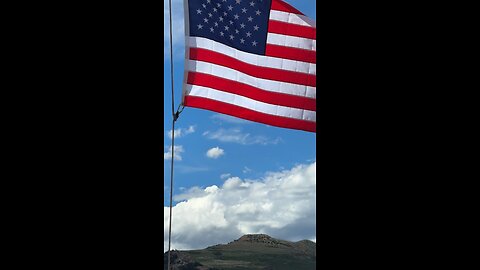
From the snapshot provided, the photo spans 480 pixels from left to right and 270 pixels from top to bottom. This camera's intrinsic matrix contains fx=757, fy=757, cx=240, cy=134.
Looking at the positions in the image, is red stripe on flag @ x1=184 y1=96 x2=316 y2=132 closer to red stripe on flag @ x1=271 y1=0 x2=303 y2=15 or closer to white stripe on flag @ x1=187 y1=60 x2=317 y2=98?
white stripe on flag @ x1=187 y1=60 x2=317 y2=98

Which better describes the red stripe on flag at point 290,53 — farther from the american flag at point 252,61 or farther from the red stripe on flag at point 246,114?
the red stripe on flag at point 246,114

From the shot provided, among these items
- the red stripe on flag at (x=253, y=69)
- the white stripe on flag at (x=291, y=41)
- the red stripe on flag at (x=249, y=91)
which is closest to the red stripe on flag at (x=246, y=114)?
the red stripe on flag at (x=249, y=91)

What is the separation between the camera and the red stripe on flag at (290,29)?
7.11 m

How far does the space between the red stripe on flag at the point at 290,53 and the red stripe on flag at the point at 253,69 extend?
0.14 meters

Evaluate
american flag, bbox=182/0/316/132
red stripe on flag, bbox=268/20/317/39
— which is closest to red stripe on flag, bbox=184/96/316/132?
american flag, bbox=182/0/316/132

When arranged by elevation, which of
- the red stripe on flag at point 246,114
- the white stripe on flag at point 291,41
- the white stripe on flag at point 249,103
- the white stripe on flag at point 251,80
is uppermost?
the white stripe on flag at point 291,41

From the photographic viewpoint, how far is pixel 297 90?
279 inches

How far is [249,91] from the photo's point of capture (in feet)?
22.6

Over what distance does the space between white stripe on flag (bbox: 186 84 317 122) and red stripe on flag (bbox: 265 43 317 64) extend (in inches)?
19.2

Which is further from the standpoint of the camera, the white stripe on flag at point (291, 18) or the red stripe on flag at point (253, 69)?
the white stripe on flag at point (291, 18)
